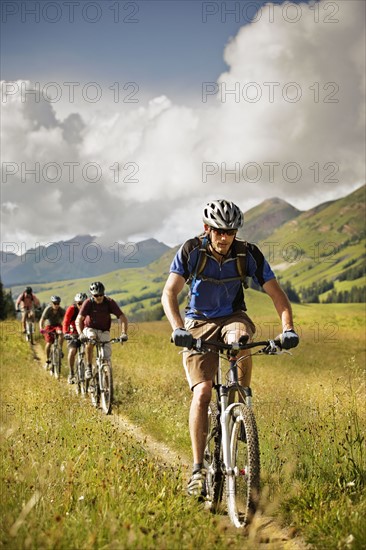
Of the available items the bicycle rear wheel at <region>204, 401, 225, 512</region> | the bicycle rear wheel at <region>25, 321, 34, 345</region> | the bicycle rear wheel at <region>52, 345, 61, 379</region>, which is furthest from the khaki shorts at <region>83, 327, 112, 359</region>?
the bicycle rear wheel at <region>25, 321, 34, 345</region>

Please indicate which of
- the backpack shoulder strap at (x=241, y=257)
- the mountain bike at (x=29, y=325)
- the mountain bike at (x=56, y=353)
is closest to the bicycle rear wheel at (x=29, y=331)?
the mountain bike at (x=29, y=325)

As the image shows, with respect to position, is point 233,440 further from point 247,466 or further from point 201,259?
point 201,259

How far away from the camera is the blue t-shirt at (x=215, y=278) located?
18.6 ft

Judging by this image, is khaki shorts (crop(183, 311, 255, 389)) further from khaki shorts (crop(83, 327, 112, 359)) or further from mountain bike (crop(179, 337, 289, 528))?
khaki shorts (crop(83, 327, 112, 359))

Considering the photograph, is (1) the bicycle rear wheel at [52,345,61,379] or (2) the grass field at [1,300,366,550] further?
(1) the bicycle rear wheel at [52,345,61,379]

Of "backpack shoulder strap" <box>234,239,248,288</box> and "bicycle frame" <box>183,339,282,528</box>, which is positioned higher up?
"backpack shoulder strap" <box>234,239,248,288</box>

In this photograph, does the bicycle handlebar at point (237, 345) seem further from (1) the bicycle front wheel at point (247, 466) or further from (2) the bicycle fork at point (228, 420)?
(1) the bicycle front wheel at point (247, 466)

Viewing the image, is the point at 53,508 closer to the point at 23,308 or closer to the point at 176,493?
the point at 176,493

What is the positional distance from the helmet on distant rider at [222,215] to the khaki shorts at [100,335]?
8366 millimetres

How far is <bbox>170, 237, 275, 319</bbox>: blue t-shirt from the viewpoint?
18.6 ft

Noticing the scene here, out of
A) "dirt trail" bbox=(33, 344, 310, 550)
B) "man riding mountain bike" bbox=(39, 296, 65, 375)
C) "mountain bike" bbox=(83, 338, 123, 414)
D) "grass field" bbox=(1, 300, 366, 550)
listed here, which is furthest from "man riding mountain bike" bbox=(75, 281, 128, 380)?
"man riding mountain bike" bbox=(39, 296, 65, 375)

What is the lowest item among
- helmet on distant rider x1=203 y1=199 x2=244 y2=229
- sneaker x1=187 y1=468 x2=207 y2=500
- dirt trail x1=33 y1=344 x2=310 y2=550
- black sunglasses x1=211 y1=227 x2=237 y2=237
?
dirt trail x1=33 y1=344 x2=310 y2=550

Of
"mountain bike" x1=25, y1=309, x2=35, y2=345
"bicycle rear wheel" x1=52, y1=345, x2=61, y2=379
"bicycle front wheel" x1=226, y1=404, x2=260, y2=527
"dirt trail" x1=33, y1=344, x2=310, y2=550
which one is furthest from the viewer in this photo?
"mountain bike" x1=25, y1=309, x2=35, y2=345

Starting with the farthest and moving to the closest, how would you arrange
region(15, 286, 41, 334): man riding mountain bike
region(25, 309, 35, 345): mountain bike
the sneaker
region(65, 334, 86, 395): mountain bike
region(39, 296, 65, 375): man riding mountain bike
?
region(25, 309, 35, 345): mountain bike → region(15, 286, 41, 334): man riding mountain bike → region(39, 296, 65, 375): man riding mountain bike → region(65, 334, 86, 395): mountain bike → the sneaker
